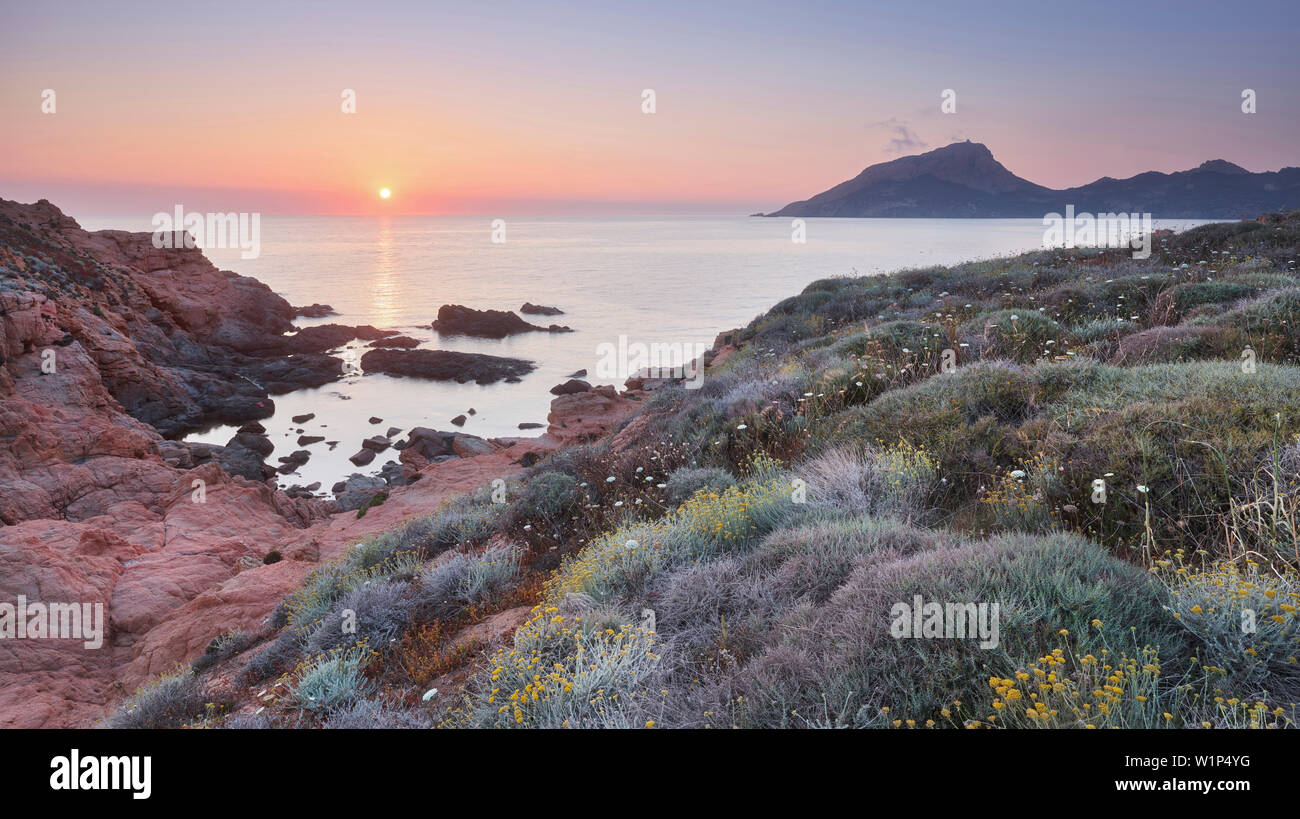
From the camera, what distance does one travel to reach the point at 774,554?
444cm

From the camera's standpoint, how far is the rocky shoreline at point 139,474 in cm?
936

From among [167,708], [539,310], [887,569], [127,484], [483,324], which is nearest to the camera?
[887,569]

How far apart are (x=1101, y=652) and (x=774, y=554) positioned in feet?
6.67

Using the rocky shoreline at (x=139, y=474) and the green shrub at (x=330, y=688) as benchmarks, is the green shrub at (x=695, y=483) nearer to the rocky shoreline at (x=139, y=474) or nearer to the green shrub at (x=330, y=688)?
the green shrub at (x=330, y=688)

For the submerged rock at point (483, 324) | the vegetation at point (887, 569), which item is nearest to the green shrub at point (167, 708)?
the vegetation at point (887, 569)

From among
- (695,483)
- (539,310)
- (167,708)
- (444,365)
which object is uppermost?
(539,310)

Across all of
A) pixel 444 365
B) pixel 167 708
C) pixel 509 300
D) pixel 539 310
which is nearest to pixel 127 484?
pixel 167 708

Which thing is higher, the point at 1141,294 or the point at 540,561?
the point at 1141,294

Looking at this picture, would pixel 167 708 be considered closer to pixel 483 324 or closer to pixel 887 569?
pixel 887 569

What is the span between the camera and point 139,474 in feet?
53.1

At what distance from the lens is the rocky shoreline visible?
30.7ft

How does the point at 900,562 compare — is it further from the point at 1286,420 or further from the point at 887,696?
the point at 1286,420

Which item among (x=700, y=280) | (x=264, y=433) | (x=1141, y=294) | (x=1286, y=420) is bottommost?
(x=264, y=433)
